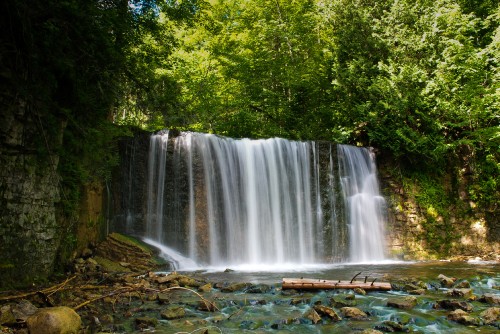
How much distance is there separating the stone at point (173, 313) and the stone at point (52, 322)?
116 centimetres

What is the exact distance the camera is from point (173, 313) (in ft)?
17.1

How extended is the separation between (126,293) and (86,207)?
329 centimetres

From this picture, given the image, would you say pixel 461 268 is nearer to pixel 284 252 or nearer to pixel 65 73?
pixel 284 252

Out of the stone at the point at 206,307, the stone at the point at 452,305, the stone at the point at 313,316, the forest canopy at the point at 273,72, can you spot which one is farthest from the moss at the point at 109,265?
the stone at the point at 452,305

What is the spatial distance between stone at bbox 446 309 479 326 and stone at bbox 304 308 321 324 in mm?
1860

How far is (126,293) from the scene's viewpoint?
Result: 6117 millimetres

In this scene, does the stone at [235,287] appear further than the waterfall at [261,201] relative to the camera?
No

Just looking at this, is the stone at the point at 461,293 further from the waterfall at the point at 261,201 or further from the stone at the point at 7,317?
the stone at the point at 7,317

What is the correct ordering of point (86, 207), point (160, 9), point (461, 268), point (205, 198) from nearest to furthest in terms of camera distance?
1. point (86, 207)
2. point (160, 9)
3. point (461, 268)
4. point (205, 198)

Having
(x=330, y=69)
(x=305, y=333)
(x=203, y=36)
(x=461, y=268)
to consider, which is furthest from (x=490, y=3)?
(x=305, y=333)

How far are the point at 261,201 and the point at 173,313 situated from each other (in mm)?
7451

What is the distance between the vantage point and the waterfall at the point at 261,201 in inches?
441

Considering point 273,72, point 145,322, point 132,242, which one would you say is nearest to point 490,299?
point 145,322

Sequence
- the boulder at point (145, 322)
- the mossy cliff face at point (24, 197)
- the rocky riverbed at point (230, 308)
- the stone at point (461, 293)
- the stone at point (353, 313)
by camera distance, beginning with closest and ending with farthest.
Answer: the rocky riverbed at point (230, 308) → the boulder at point (145, 322) → the stone at point (353, 313) → the mossy cliff face at point (24, 197) → the stone at point (461, 293)
